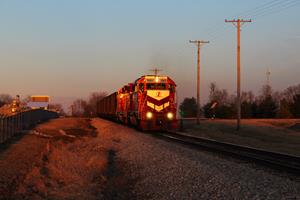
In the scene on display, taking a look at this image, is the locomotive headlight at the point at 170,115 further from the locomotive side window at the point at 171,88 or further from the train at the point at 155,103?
the locomotive side window at the point at 171,88

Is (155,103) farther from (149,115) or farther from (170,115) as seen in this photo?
(170,115)

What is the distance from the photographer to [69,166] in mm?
15820

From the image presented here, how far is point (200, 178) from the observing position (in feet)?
37.2

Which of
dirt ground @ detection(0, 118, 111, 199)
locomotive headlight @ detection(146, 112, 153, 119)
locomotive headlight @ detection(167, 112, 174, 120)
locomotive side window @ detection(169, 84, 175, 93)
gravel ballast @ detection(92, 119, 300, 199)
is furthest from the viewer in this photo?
locomotive side window @ detection(169, 84, 175, 93)

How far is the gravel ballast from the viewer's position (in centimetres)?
946

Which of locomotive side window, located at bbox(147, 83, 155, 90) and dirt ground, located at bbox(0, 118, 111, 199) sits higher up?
locomotive side window, located at bbox(147, 83, 155, 90)

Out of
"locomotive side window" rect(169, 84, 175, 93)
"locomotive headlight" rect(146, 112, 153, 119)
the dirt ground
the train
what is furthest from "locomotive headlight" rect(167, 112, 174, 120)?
the dirt ground

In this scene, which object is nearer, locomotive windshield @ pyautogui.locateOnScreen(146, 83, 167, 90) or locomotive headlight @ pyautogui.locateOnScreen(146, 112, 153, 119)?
locomotive headlight @ pyautogui.locateOnScreen(146, 112, 153, 119)

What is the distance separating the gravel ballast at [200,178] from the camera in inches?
372

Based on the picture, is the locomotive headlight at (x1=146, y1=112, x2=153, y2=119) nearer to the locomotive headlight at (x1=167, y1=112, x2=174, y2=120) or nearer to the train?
the train

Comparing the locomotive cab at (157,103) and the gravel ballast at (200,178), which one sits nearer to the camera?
the gravel ballast at (200,178)

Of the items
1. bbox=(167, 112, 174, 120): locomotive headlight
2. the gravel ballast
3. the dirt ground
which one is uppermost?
bbox=(167, 112, 174, 120): locomotive headlight

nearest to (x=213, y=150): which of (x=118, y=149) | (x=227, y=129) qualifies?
(x=118, y=149)

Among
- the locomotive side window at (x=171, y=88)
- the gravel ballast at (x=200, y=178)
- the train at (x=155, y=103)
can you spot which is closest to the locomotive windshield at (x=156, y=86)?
the train at (x=155, y=103)
